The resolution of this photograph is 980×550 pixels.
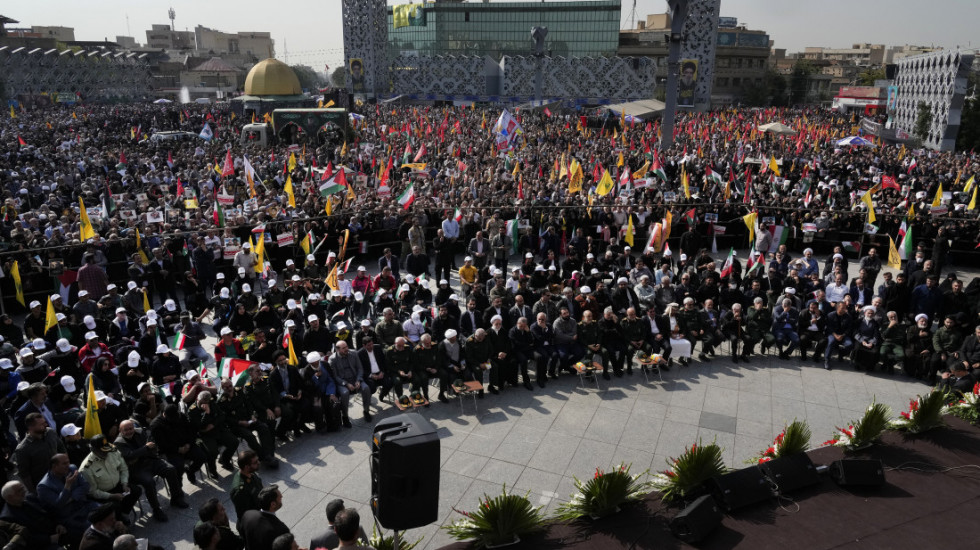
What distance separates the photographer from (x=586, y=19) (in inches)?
4486

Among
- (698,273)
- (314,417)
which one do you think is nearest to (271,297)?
(314,417)

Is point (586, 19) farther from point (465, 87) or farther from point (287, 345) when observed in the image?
point (287, 345)

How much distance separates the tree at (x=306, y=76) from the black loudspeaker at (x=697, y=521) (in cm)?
13988

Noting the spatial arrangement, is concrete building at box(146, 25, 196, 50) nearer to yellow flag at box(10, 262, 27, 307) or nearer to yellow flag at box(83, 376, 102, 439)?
yellow flag at box(10, 262, 27, 307)

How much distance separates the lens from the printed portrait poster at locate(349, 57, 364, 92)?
300ft

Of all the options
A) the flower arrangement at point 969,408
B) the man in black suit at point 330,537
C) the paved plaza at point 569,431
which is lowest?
the paved plaza at point 569,431

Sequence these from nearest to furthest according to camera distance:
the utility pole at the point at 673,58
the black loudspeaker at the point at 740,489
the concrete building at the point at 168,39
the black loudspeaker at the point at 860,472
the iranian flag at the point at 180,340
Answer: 1. the black loudspeaker at the point at 740,489
2. the black loudspeaker at the point at 860,472
3. the iranian flag at the point at 180,340
4. the utility pole at the point at 673,58
5. the concrete building at the point at 168,39

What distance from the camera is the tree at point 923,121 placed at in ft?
183

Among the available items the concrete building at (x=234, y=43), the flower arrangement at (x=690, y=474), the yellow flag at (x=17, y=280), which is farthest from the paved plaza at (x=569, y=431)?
the concrete building at (x=234, y=43)

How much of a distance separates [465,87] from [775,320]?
8990 centimetres

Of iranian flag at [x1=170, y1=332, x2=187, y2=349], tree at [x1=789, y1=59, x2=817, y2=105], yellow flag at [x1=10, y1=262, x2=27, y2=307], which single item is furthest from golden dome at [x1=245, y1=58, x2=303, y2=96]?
tree at [x1=789, y1=59, x2=817, y2=105]

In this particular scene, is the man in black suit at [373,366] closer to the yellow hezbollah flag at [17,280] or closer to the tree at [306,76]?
the yellow hezbollah flag at [17,280]

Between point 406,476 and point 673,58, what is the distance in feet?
101

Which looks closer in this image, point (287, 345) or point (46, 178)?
point (287, 345)
